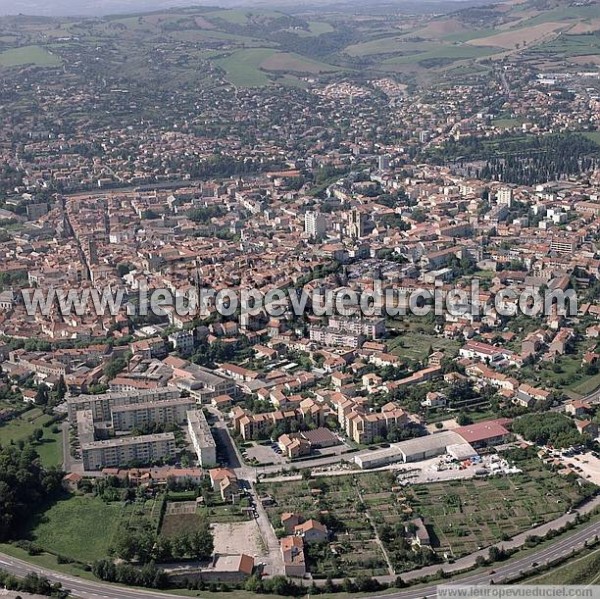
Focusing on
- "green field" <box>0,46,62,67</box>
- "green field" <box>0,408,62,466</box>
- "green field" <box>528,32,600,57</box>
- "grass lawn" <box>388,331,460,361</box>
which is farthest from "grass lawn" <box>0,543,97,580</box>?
"green field" <box>0,46,62,67</box>

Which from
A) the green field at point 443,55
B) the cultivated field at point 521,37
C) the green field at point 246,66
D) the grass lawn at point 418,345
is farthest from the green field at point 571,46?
the grass lawn at point 418,345

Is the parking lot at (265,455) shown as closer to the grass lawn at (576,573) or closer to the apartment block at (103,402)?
the apartment block at (103,402)

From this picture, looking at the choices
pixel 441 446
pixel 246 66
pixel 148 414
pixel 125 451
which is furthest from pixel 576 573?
pixel 246 66

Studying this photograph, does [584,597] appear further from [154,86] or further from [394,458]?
[154,86]

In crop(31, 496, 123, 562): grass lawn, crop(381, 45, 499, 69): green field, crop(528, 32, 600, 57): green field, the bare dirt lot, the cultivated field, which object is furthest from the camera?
the cultivated field

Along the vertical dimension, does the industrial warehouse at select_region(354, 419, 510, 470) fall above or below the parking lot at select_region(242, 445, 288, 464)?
above

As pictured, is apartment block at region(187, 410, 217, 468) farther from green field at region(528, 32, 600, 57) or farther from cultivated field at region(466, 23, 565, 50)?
cultivated field at region(466, 23, 565, 50)

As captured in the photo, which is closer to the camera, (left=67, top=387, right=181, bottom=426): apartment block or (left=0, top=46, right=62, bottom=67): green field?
(left=67, top=387, right=181, bottom=426): apartment block
